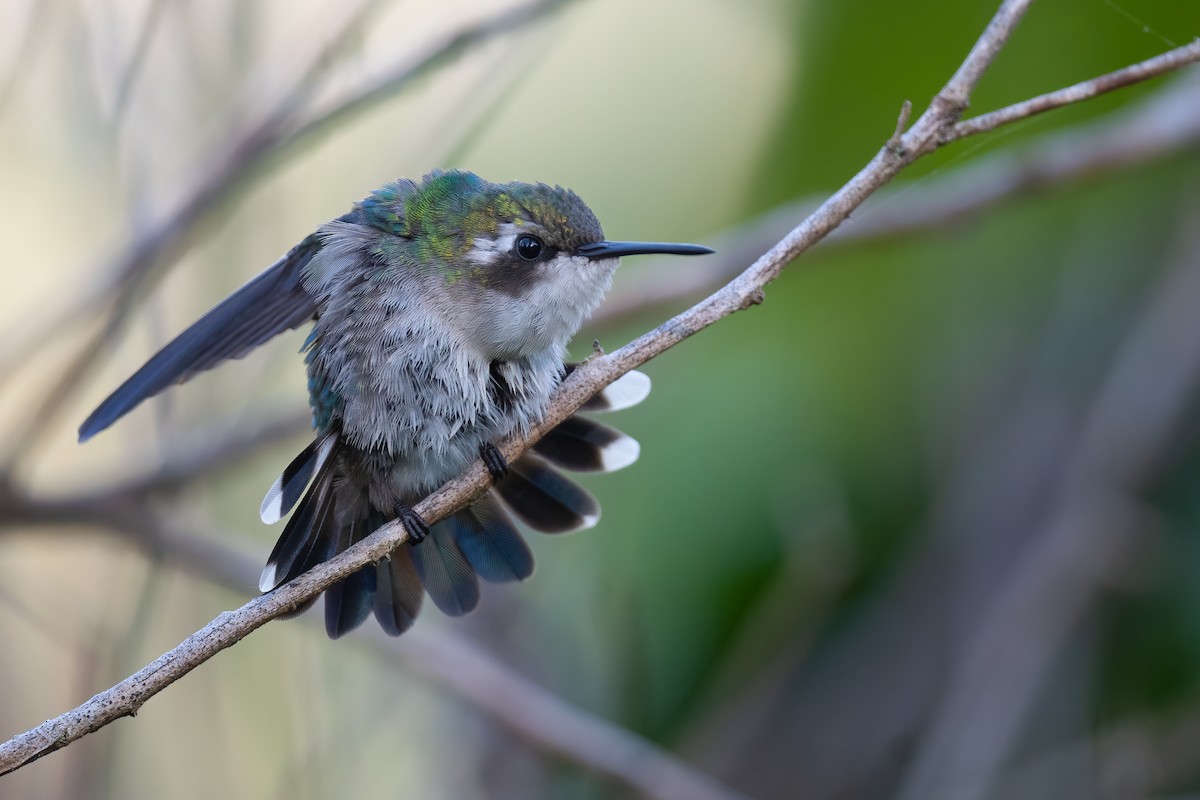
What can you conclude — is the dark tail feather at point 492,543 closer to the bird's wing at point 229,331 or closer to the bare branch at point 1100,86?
the bird's wing at point 229,331

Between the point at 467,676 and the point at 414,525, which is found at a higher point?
the point at 414,525

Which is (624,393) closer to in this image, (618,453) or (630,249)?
(618,453)

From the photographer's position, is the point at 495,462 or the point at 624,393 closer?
the point at 495,462

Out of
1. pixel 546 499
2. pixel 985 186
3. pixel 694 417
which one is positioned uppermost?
pixel 985 186

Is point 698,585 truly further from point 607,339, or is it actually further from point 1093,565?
point 1093,565

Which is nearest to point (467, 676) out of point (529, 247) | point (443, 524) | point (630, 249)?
point (443, 524)

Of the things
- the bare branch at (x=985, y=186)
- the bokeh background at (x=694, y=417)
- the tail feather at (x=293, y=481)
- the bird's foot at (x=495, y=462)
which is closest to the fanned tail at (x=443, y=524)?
the tail feather at (x=293, y=481)

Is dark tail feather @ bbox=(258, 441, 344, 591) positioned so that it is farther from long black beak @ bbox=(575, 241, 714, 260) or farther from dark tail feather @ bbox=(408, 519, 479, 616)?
long black beak @ bbox=(575, 241, 714, 260)

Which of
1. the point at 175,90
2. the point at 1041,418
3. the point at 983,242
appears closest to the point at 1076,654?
the point at 1041,418
